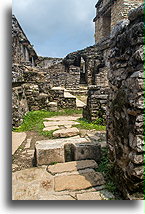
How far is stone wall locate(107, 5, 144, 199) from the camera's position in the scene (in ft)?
4.72

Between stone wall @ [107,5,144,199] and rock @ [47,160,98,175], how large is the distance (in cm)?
52

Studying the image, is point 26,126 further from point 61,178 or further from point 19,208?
point 19,208

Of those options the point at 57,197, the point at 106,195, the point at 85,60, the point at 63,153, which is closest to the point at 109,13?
the point at 85,60

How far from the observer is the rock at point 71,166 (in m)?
2.38

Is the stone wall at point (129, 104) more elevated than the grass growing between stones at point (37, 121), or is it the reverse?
the stone wall at point (129, 104)

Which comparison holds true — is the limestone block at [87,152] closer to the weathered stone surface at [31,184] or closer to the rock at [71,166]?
the rock at [71,166]

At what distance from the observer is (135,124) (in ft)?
4.89

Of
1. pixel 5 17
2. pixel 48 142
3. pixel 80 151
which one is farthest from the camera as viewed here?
pixel 48 142

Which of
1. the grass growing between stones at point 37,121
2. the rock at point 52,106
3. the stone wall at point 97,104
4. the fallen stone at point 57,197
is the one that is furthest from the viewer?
the rock at point 52,106

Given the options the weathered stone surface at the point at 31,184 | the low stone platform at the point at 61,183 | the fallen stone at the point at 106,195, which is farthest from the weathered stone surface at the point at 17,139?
the fallen stone at the point at 106,195

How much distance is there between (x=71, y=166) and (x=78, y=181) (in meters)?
0.39

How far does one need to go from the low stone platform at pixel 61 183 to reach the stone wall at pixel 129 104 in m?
0.31

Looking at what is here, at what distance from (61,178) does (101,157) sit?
3.11 feet

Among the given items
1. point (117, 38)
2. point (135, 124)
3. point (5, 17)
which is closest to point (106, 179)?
point (135, 124)
